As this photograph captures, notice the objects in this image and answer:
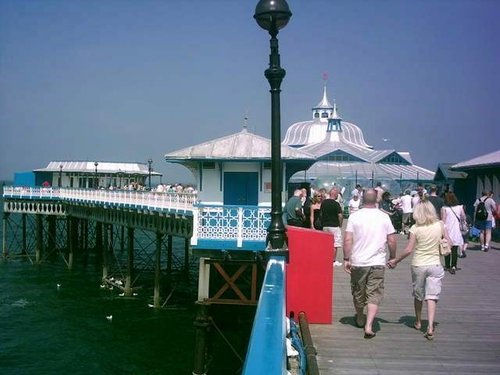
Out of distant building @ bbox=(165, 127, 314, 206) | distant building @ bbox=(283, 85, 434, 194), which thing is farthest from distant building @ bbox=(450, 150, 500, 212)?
distant building @ bbox=(283, 85, 434, 194)

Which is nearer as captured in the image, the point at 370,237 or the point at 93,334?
the point at 370,237

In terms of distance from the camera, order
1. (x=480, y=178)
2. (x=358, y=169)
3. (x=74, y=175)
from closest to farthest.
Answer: (x=480, y=178) → (x=74, y=175) → (x=358, y=169)

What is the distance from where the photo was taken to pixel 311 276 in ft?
21.3

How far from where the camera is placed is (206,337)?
13.7m

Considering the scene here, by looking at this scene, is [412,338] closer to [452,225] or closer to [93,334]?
[452,225]

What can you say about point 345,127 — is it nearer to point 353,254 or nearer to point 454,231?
point 454,231

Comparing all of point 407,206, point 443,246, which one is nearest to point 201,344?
point 443,246

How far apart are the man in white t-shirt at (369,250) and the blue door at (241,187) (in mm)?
11150

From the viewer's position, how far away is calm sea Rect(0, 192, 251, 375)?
16.0 metres

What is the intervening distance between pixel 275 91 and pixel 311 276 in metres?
2.20

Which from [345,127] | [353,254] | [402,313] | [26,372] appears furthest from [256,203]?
[345,127]

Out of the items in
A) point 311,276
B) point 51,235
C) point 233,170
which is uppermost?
point 233,170

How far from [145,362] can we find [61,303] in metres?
8.99

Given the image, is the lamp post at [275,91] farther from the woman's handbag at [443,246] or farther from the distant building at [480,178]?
the distant building at [480,178]
